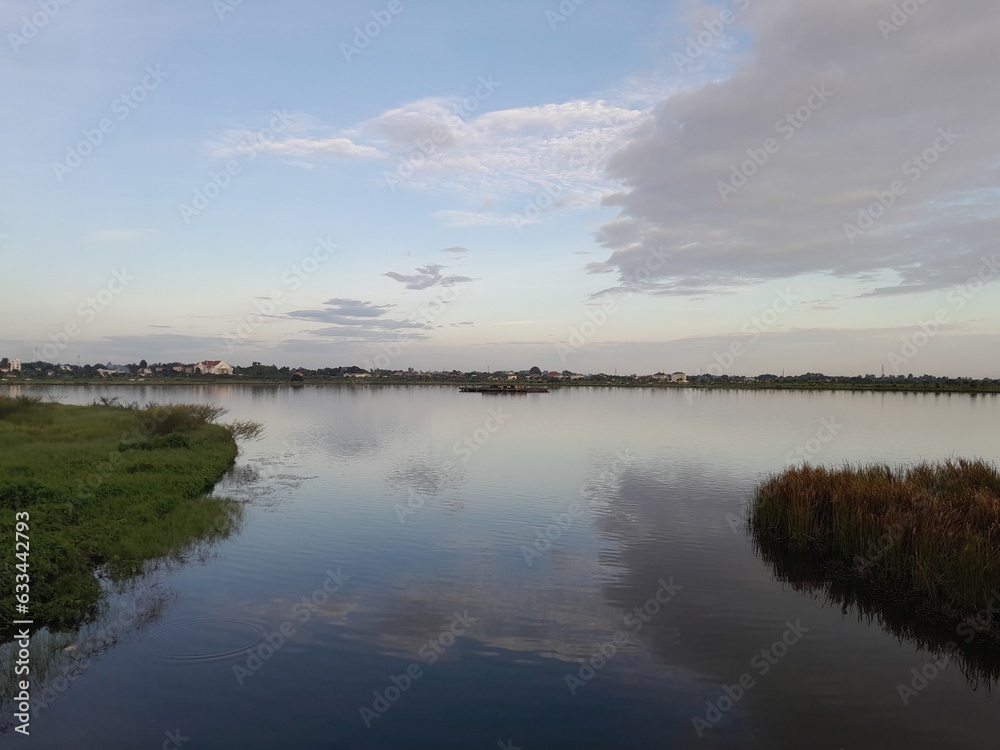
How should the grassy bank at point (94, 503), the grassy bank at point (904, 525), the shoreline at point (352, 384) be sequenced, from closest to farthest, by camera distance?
the grassy bank at point (94, 503) < the grassy bank at point (904, 525) < the shoreline at point (352, 384)

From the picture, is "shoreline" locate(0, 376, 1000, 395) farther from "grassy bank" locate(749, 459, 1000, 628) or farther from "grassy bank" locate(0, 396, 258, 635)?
"grassy bank" locate(749, 459, 1000, 628)

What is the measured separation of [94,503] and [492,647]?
1308 cm

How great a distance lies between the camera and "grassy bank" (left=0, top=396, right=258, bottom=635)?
12.2 metres

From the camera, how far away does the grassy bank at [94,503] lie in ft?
40.0

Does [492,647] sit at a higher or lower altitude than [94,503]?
lower

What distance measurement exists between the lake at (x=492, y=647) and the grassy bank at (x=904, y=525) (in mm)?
1546

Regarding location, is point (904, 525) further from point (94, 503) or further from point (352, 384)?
point (352, 384)

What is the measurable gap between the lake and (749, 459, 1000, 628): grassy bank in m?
1.55

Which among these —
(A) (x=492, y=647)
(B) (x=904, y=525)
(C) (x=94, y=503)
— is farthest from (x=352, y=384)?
(A) (x=492, y=647)

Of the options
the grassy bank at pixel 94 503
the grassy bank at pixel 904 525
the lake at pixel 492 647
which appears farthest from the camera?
the grassy bank at pixel 904 525

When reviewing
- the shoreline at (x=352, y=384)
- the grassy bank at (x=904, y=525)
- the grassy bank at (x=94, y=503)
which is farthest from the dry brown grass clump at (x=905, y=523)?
the shoreline at (x=352, y=384)

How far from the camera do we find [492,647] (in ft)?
36.7

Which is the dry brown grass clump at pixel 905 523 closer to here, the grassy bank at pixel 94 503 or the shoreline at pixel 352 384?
the grassy bank at pixel 94 503

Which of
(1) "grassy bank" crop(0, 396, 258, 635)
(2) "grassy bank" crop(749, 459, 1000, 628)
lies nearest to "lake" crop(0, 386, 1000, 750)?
(1) "grassy bank" crop(0, 396, 258, 635)
